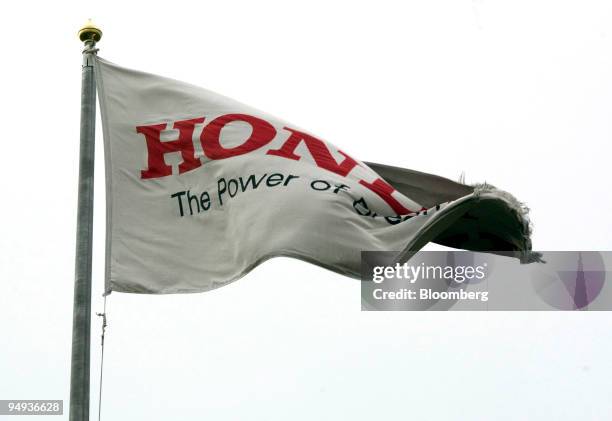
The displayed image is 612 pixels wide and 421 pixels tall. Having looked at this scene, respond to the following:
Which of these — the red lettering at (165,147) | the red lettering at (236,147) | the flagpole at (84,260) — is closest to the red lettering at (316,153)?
the red lettering at (236,147)

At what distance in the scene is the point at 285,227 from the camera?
9.60 metres

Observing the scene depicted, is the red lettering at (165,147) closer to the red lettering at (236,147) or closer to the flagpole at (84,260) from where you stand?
the red lettering at (236,147)

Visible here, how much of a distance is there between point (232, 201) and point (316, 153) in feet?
2.95

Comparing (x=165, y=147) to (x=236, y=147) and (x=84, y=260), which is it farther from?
(x=84, y=260)

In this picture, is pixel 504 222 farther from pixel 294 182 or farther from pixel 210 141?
pixel 210 141

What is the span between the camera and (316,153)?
410 inches

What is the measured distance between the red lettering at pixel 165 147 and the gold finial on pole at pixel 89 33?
0.88m

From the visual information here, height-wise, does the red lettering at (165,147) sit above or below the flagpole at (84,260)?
above

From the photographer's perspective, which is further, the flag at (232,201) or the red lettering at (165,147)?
the red lettering at (165,147)

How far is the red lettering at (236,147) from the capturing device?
1030cm

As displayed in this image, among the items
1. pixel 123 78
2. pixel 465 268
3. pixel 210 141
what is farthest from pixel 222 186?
pixel 465 268

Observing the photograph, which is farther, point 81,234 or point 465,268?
point 465,268

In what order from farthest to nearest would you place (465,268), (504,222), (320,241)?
(465,268)
(504,222)
(320,241)

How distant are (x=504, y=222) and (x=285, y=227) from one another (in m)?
1.90
